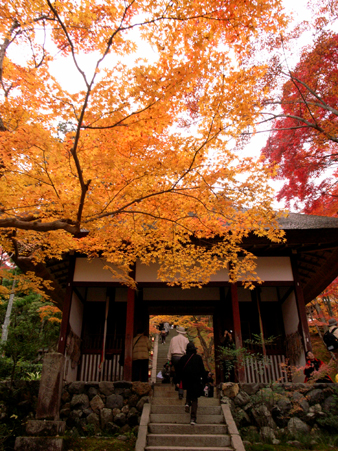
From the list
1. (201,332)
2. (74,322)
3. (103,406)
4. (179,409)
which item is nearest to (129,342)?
(103,406)

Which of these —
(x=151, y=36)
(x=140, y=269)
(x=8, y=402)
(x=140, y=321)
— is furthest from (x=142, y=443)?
(x=151, y=36)

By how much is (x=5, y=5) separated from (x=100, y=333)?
8.16 meters

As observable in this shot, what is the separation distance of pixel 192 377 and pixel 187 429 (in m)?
0.88

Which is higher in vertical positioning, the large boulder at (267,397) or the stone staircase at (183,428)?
the large boulder at (267,397)

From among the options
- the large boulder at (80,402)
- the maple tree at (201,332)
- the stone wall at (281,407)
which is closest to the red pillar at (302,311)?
the stone wall at (281,407)

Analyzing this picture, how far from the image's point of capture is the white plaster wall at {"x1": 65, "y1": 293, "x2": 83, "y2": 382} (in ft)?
26.7

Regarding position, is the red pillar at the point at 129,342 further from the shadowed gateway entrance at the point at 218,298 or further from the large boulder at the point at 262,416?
the large boulder at the point at 262,416

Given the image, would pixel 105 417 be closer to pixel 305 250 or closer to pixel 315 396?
pixel 315 396

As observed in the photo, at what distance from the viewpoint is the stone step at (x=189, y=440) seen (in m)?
5.25

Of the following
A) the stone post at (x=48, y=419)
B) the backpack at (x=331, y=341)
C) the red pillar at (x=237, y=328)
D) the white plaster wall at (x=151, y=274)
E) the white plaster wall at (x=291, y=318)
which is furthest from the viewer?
the white plaster wall at (x=151, y=274)

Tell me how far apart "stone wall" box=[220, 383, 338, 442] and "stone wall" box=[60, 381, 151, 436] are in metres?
1.85

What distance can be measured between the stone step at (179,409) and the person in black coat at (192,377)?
533 mm

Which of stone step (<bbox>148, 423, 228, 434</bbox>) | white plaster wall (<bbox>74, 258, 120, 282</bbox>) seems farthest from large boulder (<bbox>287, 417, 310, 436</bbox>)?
white plaster wall (<bbox>74, 258, 120, 282</bbox>)

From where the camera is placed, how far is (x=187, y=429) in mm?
5559
